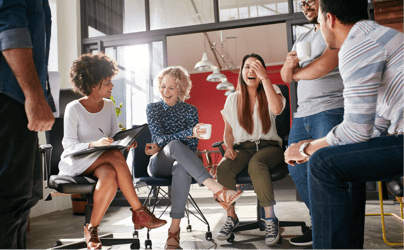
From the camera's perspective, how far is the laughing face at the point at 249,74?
2303mm

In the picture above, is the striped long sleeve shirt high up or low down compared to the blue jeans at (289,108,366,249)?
up

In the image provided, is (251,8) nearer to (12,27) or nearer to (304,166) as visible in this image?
(304,166)

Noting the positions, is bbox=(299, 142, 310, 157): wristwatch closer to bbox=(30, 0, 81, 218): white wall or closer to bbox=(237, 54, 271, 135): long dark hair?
bbox=(237, 54, 271, 135): long dark hair

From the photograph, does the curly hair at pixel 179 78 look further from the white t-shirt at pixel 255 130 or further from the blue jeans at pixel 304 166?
the blue jeans at pixel 304 166

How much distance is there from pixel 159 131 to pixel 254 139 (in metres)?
0.71

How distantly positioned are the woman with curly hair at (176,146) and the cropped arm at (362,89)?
988 mm

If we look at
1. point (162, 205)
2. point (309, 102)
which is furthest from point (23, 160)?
point (162, 205)

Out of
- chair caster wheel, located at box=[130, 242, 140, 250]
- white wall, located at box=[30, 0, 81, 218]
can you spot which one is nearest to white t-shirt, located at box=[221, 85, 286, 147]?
chair caster wheel, located at box=[130, 242, 140, 250]

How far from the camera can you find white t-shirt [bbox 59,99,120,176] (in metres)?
1.81

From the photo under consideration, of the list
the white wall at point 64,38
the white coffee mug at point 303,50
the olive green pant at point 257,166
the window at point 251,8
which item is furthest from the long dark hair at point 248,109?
the white wall at point 64,38

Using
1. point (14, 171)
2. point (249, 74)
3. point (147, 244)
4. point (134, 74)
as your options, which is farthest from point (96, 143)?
point (134, 74)

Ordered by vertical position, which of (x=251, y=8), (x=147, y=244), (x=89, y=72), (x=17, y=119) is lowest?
(x=147, y=244)

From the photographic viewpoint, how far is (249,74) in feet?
7.56

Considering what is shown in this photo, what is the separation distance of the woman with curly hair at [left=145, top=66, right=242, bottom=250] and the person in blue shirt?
957mm
